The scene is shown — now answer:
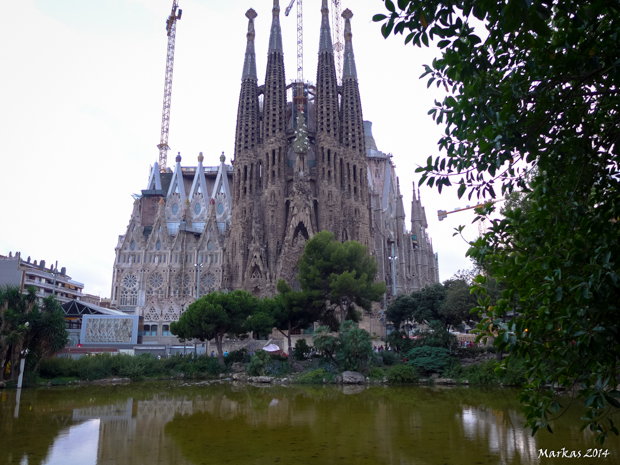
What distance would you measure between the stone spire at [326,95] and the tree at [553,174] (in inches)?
1784

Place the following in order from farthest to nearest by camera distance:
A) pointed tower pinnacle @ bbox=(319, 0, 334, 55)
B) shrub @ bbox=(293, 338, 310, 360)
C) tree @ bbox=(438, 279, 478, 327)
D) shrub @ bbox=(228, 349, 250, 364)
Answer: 1. pointed tower pinnacle @ bbox=(319, 0, 334, 55)
2. shrub @ bbox=(293, 338, 310, 360)
3. shrub @ bbox=(228, 349, 250, 364)
4. tree @ bbox=(438, 279, 478, 327)

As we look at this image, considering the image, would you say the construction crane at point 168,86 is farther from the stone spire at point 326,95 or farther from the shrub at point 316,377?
the shrub at point 316,377

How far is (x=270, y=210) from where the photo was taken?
1885 inches

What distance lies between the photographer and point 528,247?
187 inches

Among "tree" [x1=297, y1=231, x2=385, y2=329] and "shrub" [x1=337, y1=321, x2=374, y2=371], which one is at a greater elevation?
"tree" [x1=297, y1=231, x2=385, y2=329]

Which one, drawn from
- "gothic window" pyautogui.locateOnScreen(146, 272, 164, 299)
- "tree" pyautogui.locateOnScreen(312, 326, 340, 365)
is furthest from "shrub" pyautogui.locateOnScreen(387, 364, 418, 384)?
"gothic window" pyautogui.locateOnScreen(146, 272, 164, 299)

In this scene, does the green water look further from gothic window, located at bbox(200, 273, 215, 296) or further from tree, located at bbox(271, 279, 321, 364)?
gothic window, located at bbox(200, 273, 215, 296)

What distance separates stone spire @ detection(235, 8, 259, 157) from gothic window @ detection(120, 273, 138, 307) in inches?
879

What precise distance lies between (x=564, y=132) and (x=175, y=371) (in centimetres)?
2733

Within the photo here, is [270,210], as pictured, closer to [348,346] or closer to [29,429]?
[348,346]

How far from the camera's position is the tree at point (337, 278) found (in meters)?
31.1

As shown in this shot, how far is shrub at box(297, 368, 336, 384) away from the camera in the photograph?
24.6m

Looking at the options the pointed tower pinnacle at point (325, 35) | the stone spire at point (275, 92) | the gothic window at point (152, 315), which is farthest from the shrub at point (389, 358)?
the pointed tower pinnacle at point (325, 35)

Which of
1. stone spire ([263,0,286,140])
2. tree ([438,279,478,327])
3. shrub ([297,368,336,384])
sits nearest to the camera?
shrub ([297,368,336,384])
